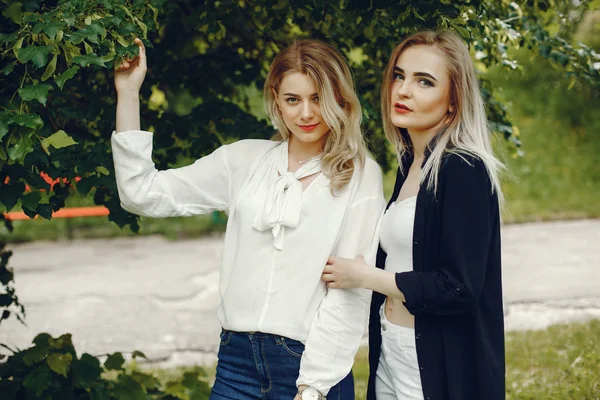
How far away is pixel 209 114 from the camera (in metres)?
3.68

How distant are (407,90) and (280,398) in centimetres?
98

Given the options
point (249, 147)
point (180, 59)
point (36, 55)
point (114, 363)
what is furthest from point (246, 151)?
point (114, 363)

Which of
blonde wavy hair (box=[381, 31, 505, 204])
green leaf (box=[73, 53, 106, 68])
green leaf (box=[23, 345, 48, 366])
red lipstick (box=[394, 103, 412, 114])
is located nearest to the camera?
green leaf (box=[73, 53, 106, 68])

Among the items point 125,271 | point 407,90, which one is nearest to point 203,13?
point 407,90

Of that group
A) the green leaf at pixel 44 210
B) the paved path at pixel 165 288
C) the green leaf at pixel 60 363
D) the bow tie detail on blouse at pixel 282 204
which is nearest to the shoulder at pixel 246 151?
the bow tie detail on blouse at pixel 282 204

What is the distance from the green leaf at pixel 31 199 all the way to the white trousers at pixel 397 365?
3.98ft

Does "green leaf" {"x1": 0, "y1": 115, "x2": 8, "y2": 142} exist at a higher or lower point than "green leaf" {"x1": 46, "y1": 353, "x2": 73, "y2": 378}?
higher

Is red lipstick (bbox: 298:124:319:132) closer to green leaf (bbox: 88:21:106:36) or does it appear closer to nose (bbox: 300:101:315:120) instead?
nose (bbox: 300:101:315:120)

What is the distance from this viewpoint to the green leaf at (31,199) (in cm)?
286

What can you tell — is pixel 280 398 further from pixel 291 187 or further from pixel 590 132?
pixel 590 132

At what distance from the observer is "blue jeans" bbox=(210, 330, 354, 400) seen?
246 centimetres

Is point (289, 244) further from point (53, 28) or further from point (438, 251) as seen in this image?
point (53, 28)

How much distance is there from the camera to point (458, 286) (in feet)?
7.73

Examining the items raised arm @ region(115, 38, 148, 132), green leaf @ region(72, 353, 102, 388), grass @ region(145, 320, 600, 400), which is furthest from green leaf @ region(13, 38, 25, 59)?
grass @ region(145, 320, 600, 400)
